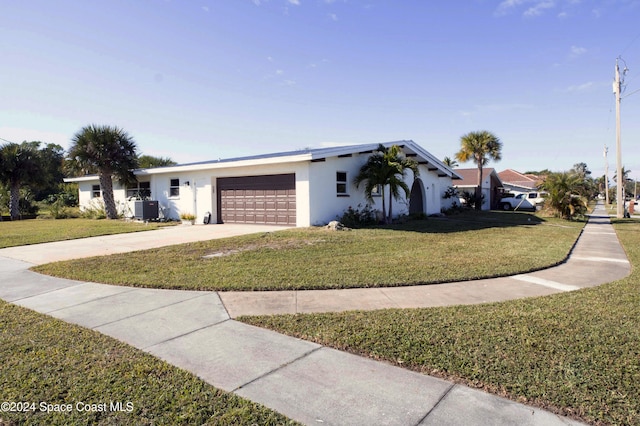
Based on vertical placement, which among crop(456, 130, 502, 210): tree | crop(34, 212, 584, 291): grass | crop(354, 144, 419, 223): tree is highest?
crop(456, 130, 502, 210): tree

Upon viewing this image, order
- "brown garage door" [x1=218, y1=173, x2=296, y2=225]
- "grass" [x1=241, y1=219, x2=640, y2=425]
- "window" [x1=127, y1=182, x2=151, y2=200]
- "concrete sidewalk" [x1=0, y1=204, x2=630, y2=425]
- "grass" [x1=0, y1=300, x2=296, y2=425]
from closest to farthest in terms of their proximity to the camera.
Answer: "grass" [x1=0, y1=300, x2=296, y2=425]
"concrete sidewalk" [x1=0, y1=204, x2=630, y2=425]
"grass" [x1=241, y1=219, x2=640, y2=425]
"brown garage door" [x1=218, y1=173, x2=296, y2=225]
"window" [x1=127, y1=182, x2=151, y2=200]

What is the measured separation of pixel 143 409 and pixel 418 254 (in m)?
7.30

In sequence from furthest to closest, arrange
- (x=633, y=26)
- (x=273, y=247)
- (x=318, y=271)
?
(x=633, y=26) → (x=273, y=247) → (x=318, y=271)

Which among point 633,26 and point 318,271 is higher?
point 633,26

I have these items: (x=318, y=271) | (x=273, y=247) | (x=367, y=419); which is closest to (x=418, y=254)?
(x=318, y=271)

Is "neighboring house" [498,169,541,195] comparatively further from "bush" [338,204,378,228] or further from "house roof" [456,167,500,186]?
"bush" [338,204,378,228]

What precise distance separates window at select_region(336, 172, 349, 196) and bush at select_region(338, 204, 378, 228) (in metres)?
0.77

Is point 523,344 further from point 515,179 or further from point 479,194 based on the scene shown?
point 515,179

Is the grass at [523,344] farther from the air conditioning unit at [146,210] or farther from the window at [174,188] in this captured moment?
the air conditioning unit at [146,210]

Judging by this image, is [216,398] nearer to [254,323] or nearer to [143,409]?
[143,409]

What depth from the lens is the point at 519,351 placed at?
3.57 metres

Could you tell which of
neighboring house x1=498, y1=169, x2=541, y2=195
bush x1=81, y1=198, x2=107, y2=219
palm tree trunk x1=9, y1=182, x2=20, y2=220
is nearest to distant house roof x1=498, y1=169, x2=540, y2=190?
neighboring house x1=498, y1=169, x2=541, y2=195

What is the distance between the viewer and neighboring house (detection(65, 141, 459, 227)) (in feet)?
48.8

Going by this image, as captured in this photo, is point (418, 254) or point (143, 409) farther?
point (418, 254)
